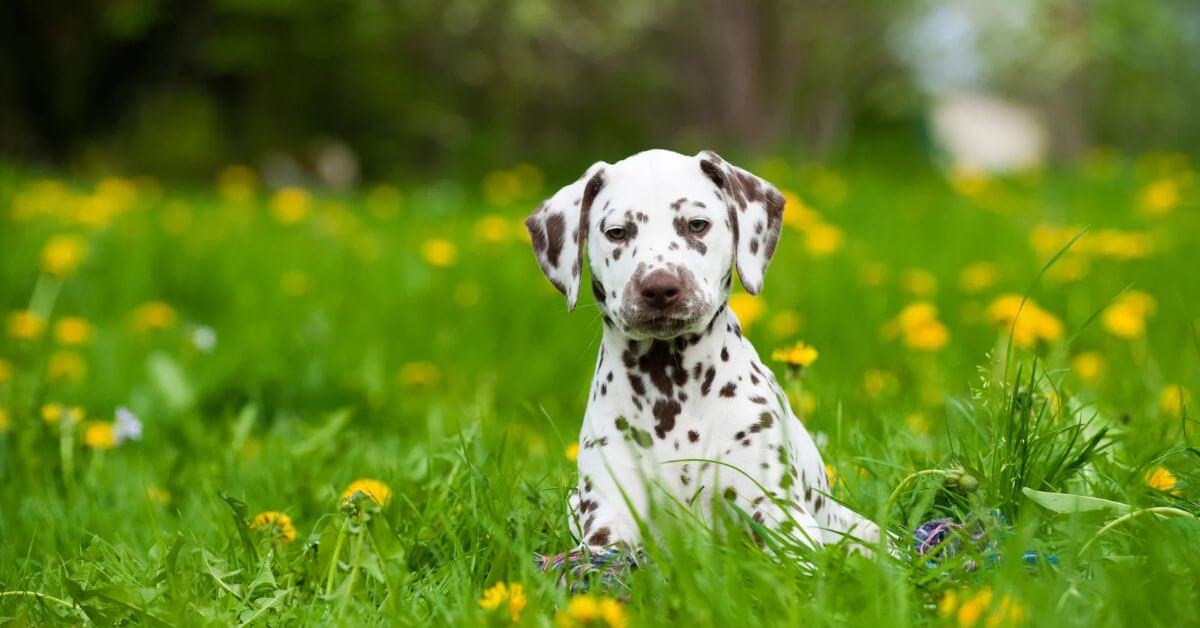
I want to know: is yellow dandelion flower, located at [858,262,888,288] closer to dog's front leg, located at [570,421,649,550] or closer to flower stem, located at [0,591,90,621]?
dog's front leg, located at [570,421,649,550]

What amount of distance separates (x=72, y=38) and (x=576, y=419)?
50.2 ft

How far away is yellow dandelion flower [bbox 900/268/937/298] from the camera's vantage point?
Answer: 6.59 m

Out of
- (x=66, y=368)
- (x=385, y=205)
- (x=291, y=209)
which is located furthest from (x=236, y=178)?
(x=66, y=368)

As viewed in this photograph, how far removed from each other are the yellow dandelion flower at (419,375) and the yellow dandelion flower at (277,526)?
7.64ft

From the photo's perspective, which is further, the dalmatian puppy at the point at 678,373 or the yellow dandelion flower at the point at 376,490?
the yellow dandelion flower at the point at 376,490

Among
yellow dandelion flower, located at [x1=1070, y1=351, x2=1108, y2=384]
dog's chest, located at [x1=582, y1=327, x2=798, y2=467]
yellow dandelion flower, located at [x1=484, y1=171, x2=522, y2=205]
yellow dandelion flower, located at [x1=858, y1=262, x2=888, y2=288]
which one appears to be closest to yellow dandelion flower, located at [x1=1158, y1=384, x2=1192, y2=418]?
yellow dandelion flower, located at [x1=1070, y1=351, x2=1108, y2=384]

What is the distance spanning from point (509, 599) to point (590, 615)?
32cm

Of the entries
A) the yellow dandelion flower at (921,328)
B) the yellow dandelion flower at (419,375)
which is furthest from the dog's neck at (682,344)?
the yellow dandelion flower at (419,375)

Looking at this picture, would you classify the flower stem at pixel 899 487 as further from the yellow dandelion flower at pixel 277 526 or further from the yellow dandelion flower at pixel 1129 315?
the yellow dandelion flower at pixel 1129 315

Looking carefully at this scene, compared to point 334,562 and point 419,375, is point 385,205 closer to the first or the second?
point 419,375

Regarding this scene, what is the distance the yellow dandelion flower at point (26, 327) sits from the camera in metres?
6.07

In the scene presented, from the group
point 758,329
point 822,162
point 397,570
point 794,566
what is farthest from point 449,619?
point 822,162

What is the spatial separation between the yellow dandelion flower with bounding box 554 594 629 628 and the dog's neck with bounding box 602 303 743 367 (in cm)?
79

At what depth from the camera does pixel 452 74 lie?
2347 cm
